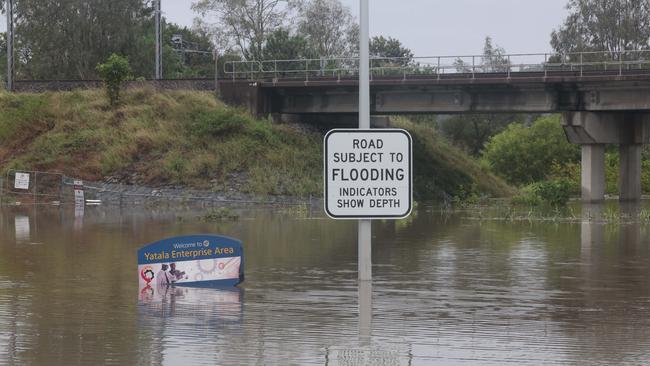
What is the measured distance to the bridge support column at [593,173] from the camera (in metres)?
59.6

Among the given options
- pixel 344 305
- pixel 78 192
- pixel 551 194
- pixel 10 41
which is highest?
pixel 10 41

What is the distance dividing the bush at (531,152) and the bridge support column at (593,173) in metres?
25.9

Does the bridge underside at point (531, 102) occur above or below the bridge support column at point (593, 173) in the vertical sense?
above

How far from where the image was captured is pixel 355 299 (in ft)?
54.8

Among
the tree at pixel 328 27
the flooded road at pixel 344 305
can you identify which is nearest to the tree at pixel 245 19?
the tree at pixel 328 27

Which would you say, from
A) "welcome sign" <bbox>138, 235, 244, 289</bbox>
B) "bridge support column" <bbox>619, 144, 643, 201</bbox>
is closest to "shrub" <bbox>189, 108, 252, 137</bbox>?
"bridge support column" <bbox>619, 144, 643, 201</bbox>

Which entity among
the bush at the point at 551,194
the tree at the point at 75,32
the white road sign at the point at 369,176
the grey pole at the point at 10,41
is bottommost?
the bush at the point at 551,194

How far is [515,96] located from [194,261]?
43.0m

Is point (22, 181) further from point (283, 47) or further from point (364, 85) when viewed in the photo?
point (364, 85)

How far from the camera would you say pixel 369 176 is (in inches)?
589

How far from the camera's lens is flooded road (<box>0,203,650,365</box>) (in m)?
12.1

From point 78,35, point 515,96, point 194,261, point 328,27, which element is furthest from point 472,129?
point 194,261

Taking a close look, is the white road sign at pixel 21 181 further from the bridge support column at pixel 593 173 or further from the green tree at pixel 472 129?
the green tree at pixel 472 129

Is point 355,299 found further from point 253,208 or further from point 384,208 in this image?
point 253,208
